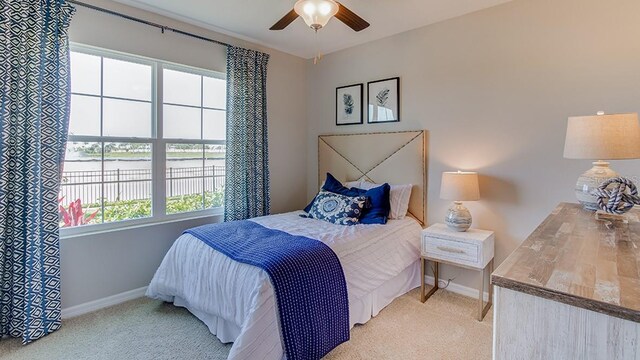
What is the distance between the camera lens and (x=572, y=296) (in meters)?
0.79

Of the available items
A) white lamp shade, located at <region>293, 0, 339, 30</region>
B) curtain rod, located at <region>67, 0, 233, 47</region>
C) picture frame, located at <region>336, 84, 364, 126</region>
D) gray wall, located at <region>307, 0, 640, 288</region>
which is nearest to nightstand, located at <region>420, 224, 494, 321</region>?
gray wall, located at <region>307, 0, 640, 288</region>

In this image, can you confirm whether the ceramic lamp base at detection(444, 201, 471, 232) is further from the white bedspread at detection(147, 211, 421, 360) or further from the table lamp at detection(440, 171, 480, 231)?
the white bedspread at detection(147, 211, 421, 360)

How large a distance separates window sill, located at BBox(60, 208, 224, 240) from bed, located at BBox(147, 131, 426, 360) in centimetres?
60

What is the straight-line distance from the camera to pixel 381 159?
11.6ft

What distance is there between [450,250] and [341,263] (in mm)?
1044

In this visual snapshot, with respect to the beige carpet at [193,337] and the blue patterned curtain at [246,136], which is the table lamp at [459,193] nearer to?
the beige carpet at [193,337]

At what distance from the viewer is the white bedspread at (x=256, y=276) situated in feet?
5.73

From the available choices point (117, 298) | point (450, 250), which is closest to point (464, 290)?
point (450, 250)

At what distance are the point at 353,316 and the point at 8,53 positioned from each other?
3011mm

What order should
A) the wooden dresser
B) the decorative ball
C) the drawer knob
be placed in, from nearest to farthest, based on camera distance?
the wooden dresser < the decorative ball < the drawer knob

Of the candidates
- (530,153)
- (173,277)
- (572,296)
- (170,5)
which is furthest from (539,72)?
(173,277)

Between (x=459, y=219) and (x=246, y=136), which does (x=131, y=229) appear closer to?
(x=246, y=136)

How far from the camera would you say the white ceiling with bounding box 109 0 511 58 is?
272cm

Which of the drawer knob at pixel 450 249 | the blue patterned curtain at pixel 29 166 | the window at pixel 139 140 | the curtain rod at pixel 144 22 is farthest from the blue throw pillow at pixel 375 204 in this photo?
the blue patterned curtain at pixel 29 166
